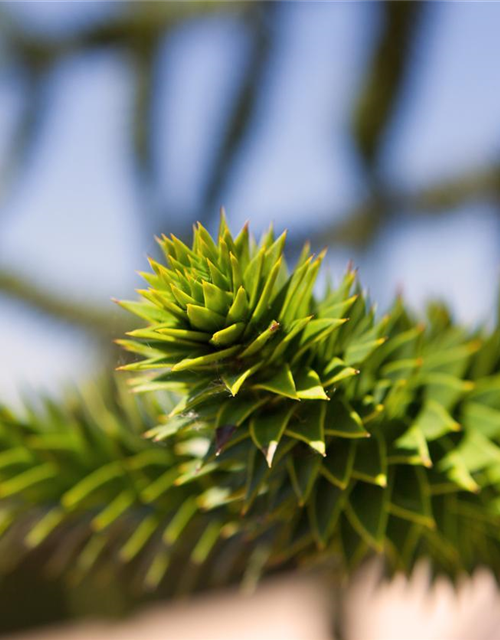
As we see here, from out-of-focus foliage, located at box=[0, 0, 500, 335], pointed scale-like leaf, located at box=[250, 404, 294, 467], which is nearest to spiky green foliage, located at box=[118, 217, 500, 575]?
pointed scale-like leaf, located at box=[250, 404, 294, 467]

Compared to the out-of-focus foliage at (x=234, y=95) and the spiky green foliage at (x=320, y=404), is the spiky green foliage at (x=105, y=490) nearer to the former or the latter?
the spiky green foliage at (x=320, y=404)

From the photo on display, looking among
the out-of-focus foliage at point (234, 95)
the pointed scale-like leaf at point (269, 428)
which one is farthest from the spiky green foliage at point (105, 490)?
the out-of-focus foliage at point (234, 95)

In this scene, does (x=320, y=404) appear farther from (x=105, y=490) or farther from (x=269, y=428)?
(x=105, y=490)

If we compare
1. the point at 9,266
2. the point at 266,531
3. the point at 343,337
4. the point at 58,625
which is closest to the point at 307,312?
the point at 343,337

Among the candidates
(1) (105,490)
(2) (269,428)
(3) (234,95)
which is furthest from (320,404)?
(3) (234,95)

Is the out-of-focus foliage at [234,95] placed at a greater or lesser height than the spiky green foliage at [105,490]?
greater

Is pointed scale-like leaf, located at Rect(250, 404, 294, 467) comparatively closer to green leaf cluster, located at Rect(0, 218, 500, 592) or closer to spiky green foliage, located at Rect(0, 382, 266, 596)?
green leaf cluster, located at Rect(0, 218, 500, 592)
